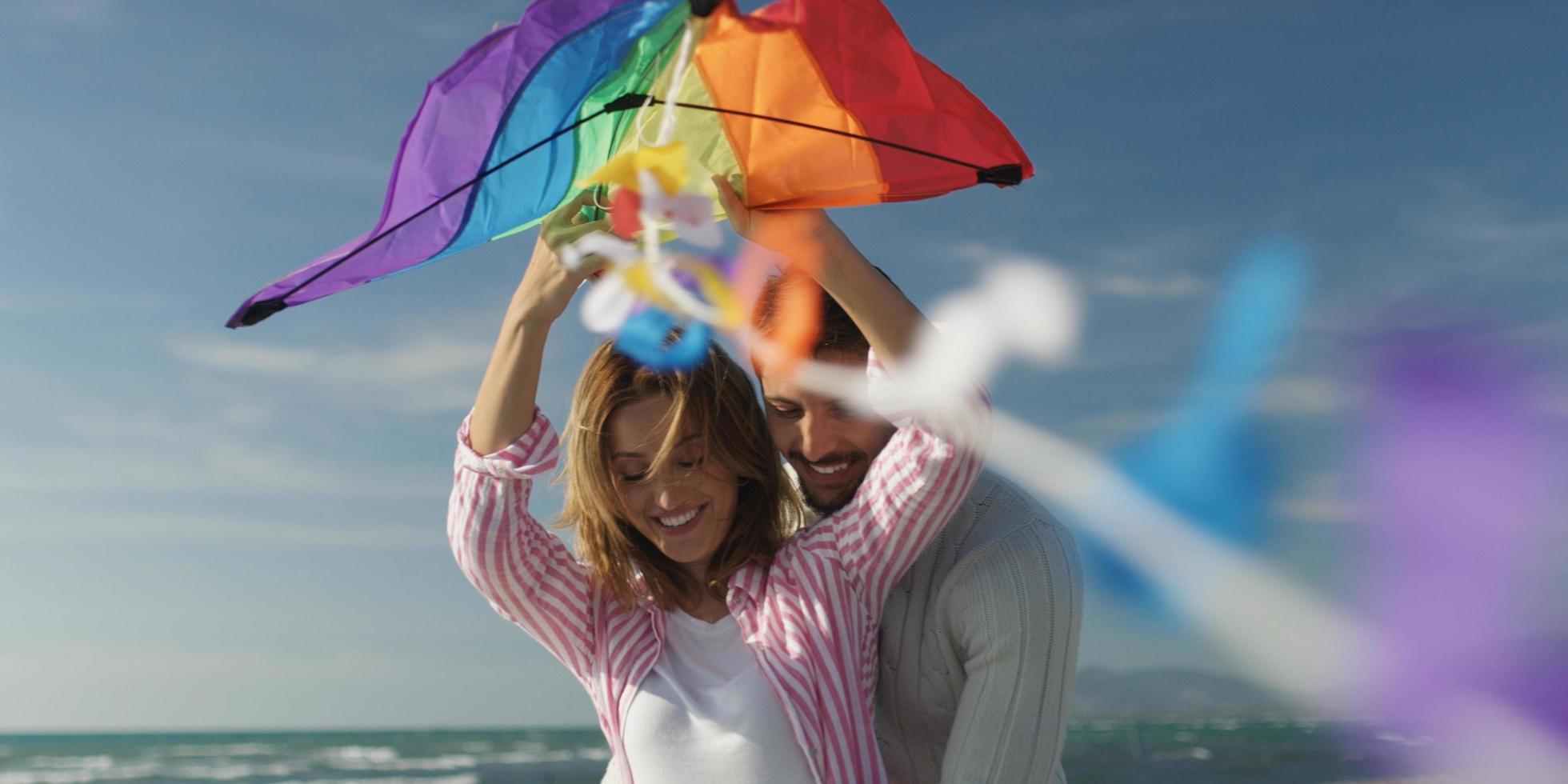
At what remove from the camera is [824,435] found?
2.46 m

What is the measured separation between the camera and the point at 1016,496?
2.51 meters

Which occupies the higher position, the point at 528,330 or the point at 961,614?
the point at 528,330

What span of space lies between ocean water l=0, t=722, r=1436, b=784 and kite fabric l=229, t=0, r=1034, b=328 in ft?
57.0

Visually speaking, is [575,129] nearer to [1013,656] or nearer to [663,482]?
[663,482]

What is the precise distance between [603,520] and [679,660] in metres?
0.28

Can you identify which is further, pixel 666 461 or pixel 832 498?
pixel 832 498

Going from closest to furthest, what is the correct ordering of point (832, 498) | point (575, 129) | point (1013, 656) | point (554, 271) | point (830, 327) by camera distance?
1. point (554, 271)
2. point (575, 129)
3. point (1013, 656)
4. point (830, 327)
5. point (832, 498)

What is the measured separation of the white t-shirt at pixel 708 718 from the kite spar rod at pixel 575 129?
864 millimetres

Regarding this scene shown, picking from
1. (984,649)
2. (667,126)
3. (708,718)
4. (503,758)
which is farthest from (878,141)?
(503,758)

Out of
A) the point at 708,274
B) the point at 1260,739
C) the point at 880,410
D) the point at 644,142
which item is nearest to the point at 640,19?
the point at 644,142

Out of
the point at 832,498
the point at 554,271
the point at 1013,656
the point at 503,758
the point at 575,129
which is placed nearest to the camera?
the point at 554,271

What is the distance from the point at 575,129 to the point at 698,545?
0.75m

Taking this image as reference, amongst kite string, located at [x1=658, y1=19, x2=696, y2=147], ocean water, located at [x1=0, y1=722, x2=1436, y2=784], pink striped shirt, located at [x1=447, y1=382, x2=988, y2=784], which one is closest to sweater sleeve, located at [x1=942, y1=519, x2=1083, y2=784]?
pink striped shirt, located at [x1=447, y1=382, x2=988, y2=784]

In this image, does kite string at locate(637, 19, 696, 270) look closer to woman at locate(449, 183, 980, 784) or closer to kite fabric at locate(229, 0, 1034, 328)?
kite fabric at locate(229, 0, 1034, 328)
